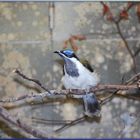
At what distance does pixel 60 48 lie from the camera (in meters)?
2.57

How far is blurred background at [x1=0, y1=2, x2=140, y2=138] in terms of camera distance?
2.56 m

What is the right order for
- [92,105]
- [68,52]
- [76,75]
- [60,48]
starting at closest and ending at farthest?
[68,52], [76,75], [92,105], [60,48]

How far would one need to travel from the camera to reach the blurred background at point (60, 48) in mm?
2562

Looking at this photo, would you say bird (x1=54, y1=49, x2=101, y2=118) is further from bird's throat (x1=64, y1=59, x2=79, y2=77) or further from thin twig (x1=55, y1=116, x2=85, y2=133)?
thin twig (x1=55, y1=116, x2=85, y2=133)

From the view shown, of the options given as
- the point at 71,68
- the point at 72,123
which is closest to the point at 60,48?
the point at 71,68

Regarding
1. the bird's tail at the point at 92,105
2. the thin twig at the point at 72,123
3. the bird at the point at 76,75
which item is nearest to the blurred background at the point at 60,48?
the thin twig at the point at 72,123

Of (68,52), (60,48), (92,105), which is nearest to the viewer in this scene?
(68,52)

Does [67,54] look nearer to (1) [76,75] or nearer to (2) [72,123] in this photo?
(1) [76,75]

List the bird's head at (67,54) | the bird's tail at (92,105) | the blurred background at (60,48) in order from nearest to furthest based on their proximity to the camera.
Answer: the bird's head at (67,54) → the bird's tail at (92,105) → the blurred background at (60,48)

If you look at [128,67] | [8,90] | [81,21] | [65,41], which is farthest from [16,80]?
[128,67]

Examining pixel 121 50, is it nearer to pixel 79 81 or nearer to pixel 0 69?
pixel 79 81

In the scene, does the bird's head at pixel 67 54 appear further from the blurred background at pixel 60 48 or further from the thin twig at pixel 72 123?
the thin twig at pixel 72 123

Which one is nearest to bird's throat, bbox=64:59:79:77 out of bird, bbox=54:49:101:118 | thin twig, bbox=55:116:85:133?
bird, bbox=54:49:101:118

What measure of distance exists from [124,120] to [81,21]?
0.71 m
